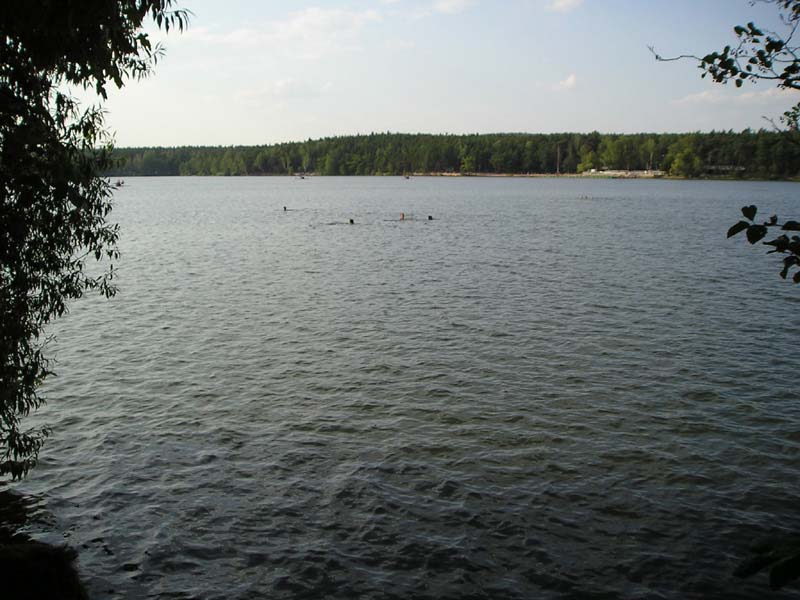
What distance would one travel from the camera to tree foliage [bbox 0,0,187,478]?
902 cm

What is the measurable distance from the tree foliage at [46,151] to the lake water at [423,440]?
13.3 ft

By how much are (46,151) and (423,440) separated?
10.9 meters

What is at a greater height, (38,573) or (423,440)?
(38,573)

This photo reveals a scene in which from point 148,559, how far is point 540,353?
53.0 ft

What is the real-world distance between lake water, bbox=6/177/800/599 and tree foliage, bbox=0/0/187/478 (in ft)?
13.3

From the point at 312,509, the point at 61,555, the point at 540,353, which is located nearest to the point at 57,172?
the point at 61,555

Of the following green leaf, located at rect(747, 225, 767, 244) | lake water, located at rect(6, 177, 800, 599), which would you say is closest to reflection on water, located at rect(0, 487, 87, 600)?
lake water, located at rect(6, 177, 800, 599)

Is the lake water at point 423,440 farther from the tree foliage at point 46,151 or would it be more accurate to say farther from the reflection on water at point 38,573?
the tree foliage at point 46,151

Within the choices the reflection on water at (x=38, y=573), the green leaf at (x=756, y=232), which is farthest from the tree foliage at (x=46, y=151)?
the green leaf at (x=756, y=232)

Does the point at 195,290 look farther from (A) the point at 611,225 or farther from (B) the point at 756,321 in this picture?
(A) the point at 611,225

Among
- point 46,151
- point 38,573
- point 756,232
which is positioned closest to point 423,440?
point 38,573

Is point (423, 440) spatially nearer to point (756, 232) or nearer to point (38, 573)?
point (38, 573)

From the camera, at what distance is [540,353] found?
24.0 metres

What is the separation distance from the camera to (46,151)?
10516 millimetres
